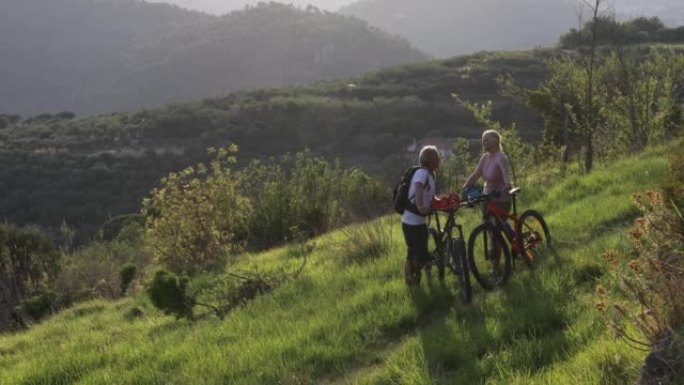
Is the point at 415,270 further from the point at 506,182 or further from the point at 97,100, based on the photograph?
the point at 97,100

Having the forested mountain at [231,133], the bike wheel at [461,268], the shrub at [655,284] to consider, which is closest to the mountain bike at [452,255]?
the bike wheel at [461,268]

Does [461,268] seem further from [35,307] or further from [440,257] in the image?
[35,307]

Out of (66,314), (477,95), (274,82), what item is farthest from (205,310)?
(274,82)

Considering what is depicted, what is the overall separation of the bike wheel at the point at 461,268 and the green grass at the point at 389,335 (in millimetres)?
148

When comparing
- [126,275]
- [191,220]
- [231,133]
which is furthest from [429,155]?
[231,133]

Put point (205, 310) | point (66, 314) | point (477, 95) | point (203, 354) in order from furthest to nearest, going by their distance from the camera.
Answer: point (477, 95)
point (66, 314)
point (205, 310)
point (203, 354)

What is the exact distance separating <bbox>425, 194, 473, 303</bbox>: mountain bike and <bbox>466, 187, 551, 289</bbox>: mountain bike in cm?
16

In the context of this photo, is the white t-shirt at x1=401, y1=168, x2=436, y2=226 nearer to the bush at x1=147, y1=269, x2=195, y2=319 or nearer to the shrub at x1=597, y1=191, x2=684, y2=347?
the shrub at x1=597, y1=191, x2=684, y2=347

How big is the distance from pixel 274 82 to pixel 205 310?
178 metres

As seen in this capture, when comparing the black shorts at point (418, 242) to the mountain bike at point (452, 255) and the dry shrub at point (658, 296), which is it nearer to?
the mountain bike at point (452, 255)

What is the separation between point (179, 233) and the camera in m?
13.8

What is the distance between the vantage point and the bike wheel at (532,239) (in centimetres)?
691

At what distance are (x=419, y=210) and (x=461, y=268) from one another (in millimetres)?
765

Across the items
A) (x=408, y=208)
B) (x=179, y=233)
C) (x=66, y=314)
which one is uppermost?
(x=408, y=208)
